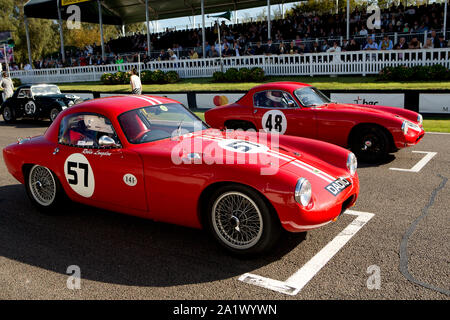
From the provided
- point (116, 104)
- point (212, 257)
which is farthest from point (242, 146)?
point (116, 104)

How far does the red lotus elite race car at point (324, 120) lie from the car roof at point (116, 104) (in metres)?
3.46

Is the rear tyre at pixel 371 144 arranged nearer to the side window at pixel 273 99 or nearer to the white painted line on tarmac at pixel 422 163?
the white painted line on tarmac at pixel 422 163

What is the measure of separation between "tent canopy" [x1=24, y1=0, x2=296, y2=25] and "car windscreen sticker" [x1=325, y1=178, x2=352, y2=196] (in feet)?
91.7

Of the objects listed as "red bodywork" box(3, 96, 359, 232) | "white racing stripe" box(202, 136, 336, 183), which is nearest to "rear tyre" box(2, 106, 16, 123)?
"red bodywork" box(3, 96, 359, 232)

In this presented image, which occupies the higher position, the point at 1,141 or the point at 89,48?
the point at 89,48

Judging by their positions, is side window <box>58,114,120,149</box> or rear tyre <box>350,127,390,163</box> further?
rear tyre <box>350,127,390,163</box>

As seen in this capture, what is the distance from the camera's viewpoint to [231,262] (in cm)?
390

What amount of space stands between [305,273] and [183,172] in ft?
4.83

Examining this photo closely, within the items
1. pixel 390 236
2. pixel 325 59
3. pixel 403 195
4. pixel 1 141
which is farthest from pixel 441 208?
pixel 325 59

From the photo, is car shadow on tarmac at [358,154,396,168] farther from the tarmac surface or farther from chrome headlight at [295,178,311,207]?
chrome headlight at [295,178,311,207]

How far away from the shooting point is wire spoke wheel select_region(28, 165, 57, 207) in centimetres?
523

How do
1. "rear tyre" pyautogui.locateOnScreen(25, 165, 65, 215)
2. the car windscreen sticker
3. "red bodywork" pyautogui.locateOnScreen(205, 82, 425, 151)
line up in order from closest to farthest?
Result: the car windscreen sticker, "rear tyre" pyautogui.locateOnScreen(25, 165, 65, 215), "red bodywork" pyautogui.locateOnScreen(205, 82, 425, 151)

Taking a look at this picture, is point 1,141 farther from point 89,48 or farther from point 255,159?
point 89,48
